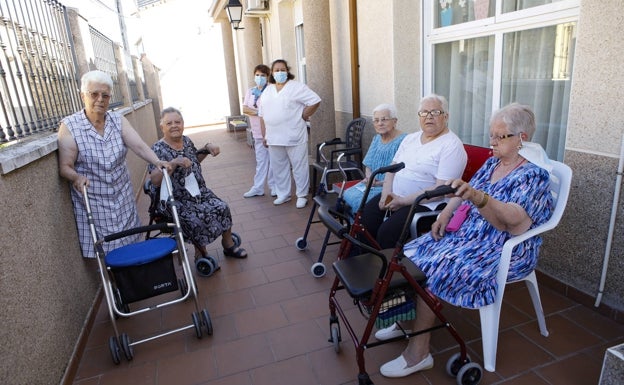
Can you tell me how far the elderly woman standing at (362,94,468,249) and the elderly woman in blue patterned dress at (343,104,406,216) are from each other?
255mm

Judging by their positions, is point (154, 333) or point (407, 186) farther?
point (407, 186)

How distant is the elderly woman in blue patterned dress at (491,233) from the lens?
74.9 inches

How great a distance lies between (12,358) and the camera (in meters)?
1.70

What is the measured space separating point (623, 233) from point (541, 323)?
654 millimetres

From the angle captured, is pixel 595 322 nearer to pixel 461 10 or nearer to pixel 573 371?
pixel 573 371

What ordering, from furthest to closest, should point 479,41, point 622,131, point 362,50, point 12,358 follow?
point 362,50 < point 479,41 < point 622,131 < point 12,358

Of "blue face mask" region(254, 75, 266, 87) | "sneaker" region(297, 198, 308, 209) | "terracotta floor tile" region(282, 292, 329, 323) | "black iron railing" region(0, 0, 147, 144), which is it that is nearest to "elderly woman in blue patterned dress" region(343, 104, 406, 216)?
"terracotta floor tile" region(282, 292, 329, 323)

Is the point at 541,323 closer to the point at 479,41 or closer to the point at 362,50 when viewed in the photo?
the point at 479,41

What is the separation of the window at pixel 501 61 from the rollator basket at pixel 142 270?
2.69 m

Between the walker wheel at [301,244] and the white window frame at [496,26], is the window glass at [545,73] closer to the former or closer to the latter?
the white window frame at [496,26]

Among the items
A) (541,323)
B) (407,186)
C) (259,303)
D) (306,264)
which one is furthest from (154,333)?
(541,323)

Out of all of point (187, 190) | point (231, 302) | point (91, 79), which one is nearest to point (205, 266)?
point (231, 302)

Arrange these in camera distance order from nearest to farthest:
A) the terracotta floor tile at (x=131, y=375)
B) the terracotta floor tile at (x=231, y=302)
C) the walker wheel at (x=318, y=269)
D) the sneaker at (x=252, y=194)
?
the terracotta floor tile at (x=131, y=375)
the terracotta floor tile at (x=231, y=302)
the walker wheel at (x=318, y=269)
the sneaker at (x=252, y=194)

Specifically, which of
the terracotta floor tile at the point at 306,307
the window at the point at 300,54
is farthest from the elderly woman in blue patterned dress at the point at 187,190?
the window at the point at 300,54
